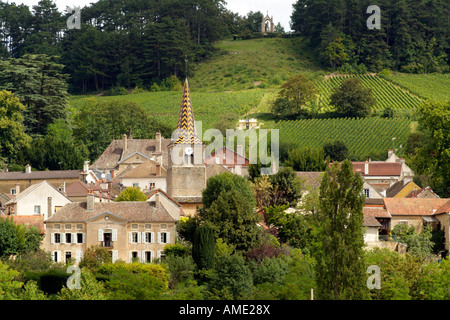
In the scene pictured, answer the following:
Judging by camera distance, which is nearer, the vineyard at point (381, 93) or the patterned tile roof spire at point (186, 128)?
the patterned tile roof spire at point (186, 128)

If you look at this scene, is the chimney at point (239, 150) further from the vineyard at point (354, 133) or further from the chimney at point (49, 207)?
the chimney at point (49, 207)

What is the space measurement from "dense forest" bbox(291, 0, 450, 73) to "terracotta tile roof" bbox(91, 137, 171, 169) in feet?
214

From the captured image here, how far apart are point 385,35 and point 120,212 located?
102287 mm

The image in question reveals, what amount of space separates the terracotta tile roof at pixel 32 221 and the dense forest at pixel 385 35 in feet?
299

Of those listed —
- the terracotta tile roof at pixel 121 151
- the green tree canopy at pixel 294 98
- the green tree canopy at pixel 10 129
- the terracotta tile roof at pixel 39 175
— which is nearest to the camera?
the terracotta tile roof at pixel 39 175

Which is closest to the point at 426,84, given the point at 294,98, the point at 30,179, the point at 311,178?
the point at 294,98

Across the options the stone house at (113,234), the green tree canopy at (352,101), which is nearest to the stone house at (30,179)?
the stone house at (113,234)

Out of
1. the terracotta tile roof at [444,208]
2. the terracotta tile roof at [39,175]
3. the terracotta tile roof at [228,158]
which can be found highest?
the terracotta tile roof at [228,158]

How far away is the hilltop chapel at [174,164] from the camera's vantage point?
6250cm

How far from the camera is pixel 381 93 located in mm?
123875

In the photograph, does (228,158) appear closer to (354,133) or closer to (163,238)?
(163,238)

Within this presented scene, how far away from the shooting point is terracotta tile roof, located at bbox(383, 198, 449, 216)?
60.2m

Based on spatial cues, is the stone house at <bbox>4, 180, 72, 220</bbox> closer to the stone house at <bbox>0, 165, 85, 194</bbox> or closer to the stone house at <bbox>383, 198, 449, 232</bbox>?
the stone house at <bbox>0, 165, 85, 194</bbox>
